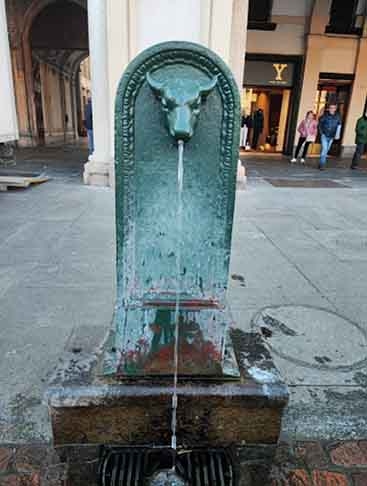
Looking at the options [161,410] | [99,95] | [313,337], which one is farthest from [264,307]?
[99,95]

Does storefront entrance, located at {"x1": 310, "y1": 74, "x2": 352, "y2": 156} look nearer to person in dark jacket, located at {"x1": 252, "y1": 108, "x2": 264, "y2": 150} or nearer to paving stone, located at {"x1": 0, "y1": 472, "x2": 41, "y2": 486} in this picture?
person in dark jacket, located at {"x1": 252, "y1": 108, "x2": 264, "y2": 150}

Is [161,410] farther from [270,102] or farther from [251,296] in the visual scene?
[270,102]

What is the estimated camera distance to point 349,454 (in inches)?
76.8

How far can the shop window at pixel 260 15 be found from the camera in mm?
14516

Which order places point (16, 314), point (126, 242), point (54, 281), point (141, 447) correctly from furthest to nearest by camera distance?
1. point (54, 281)
2. point (16, 314)
3. point (141, 447)
4. point (126, 242)

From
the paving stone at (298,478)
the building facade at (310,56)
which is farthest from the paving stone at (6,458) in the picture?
the building facade at (310,56)

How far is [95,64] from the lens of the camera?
7.85 meters

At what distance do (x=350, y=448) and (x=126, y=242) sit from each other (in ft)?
5.27

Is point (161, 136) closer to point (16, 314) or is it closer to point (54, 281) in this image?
point (16, 314)

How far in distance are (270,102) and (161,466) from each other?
1895cm

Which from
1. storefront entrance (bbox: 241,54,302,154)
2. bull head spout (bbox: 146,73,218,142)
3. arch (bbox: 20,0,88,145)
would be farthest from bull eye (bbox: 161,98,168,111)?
arch (bbox: 20,0,88,145)

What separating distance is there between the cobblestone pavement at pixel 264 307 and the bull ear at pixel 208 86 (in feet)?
4.83

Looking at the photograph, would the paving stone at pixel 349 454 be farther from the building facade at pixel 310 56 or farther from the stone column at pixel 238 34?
the building facade at pixel 310 56

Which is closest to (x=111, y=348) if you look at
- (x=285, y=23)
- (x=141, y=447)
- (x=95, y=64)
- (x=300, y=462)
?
(x=141, y=447)
